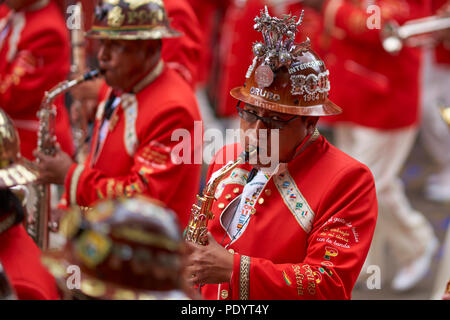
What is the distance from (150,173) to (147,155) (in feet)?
0.35

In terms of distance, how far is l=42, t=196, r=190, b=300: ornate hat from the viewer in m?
1.92

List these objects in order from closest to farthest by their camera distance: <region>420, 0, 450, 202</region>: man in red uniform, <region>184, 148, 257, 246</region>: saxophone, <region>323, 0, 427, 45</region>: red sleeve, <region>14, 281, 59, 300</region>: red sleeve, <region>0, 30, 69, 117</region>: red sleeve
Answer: <region>14, 281, 59, 300</region>: red sleeve < <region>184, 148, 257, 246</region>: saxophone < <region>0, 30, 69, 117</region>: red sleeve < <region>323, 0, 427, 45</region>: red sleeve < <region>420, 0, 450, 202</region>: man in red uniform

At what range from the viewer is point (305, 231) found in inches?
121

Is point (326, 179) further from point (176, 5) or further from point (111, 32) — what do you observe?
point (176, 5)

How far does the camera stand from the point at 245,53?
786 cm

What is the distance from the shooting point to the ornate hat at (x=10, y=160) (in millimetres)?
3096

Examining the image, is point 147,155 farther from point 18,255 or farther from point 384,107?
point 384,107

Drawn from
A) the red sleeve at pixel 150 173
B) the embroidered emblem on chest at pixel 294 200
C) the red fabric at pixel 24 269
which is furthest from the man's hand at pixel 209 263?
the red sleeve at pixel 150 173

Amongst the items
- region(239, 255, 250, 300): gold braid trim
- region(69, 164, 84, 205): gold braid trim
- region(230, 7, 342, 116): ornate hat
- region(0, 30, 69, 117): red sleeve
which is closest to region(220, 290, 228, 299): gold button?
region(239, 255, 250, 300): gold braid trim

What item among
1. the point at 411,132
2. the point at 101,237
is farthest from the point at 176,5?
the point at 101,237

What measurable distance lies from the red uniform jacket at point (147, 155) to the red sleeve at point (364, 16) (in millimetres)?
2217

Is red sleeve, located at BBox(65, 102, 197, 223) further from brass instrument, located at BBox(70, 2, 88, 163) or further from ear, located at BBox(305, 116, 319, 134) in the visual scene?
ear, located at BBox(305, 116, 319, 134)

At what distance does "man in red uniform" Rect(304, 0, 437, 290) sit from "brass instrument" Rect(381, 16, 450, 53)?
0.06 m
